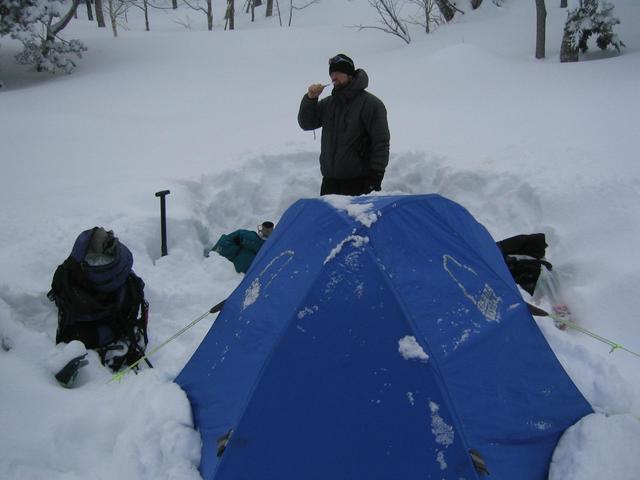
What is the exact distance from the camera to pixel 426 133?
6641 mm

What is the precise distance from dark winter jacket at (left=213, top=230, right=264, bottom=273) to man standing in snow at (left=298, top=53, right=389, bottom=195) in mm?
827

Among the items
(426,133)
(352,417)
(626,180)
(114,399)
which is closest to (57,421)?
(114,399)

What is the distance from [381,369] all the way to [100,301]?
83.0 inches

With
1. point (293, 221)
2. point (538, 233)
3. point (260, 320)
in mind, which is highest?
point (293, 221)

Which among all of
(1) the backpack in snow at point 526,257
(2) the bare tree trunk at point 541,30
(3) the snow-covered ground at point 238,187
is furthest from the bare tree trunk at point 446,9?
(1) the backpack in snow at point 526,257

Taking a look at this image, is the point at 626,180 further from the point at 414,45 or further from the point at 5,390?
the point at 414,45

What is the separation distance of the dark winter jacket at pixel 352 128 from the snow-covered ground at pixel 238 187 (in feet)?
4.47

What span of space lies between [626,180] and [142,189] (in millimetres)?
4667

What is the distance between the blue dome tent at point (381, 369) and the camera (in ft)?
7.00

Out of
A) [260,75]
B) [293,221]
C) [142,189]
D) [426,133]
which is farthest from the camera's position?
[260,75]

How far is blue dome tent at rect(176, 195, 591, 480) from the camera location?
7.00 ft

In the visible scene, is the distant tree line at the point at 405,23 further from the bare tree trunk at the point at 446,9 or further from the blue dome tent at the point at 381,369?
the blue dome tent at the point at 381,369

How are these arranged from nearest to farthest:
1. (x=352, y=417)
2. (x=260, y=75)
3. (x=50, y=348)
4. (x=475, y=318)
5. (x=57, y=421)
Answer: (x=352, y=417), (x=475, y=318), (x=57, y=421), (x=50, y=348), (x=260, y=75)

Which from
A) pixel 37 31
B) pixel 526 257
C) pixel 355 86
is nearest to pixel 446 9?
pixel 37 31
